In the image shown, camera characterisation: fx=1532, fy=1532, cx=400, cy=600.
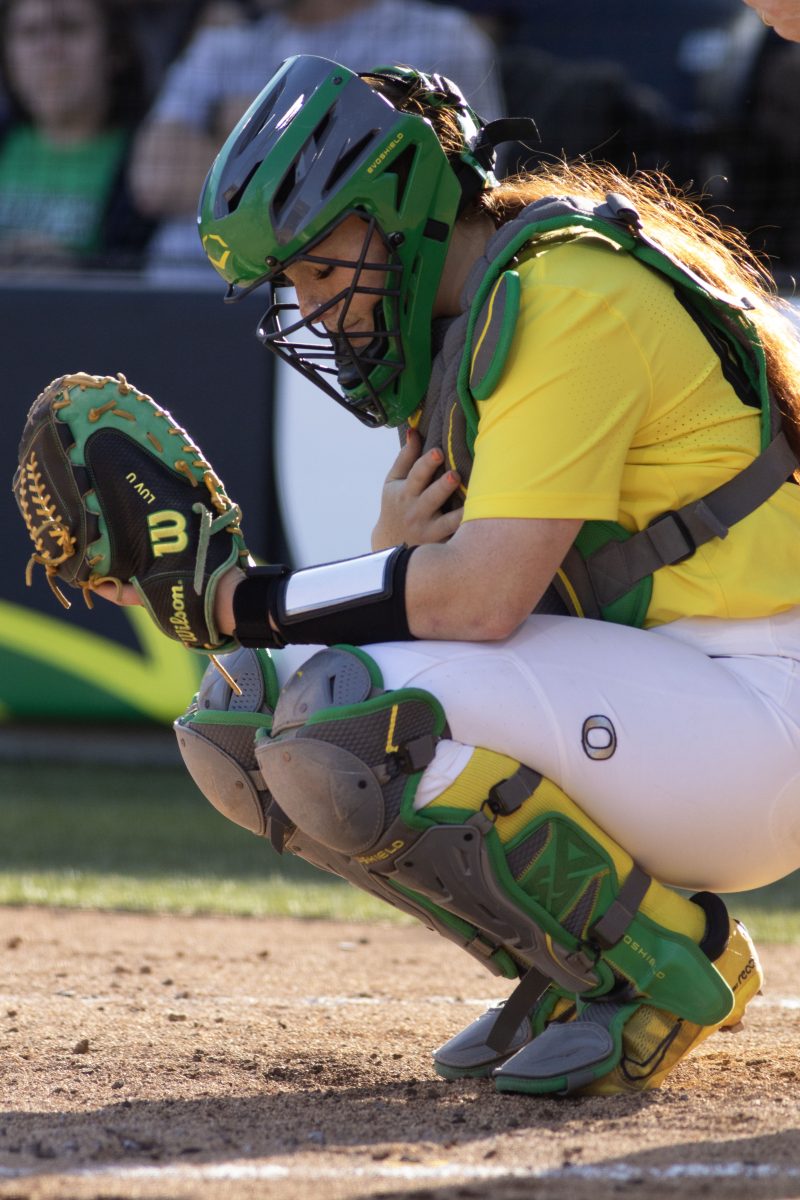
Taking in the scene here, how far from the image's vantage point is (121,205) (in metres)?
7.77

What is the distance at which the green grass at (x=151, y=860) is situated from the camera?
4.59 m

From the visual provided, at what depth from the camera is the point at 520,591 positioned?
7.73ft

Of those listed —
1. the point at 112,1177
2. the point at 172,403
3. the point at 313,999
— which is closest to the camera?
the point at 112,1177

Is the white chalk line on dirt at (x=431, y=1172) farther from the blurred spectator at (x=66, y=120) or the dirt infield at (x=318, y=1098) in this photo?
the blurred spectator at (x=66, y=120)

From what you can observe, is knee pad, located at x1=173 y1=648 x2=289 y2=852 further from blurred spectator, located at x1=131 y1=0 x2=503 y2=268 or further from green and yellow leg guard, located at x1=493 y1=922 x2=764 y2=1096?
blurred spectator, located at x1=131 y1=0 x2=503 y2=268

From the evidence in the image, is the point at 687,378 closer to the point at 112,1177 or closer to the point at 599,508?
the point at 599,508

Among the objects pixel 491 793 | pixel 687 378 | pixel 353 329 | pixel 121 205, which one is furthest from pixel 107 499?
pixel 121 205

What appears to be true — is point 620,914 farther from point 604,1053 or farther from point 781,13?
point 781,13

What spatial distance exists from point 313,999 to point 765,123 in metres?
5.46

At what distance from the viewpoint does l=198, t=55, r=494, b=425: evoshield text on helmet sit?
101 inches

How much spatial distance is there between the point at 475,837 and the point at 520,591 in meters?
0.38

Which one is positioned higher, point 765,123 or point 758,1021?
point 765,123

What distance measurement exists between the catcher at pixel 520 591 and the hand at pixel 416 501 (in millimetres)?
12

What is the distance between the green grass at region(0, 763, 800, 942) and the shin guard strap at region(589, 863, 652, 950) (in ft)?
6.29
